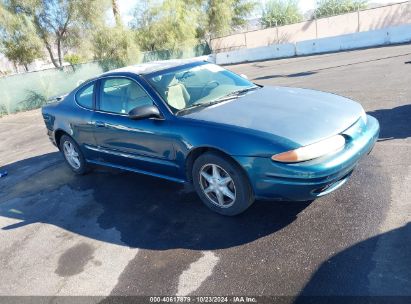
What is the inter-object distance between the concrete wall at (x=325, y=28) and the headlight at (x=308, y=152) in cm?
2774

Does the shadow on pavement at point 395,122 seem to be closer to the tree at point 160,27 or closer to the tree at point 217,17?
the tree at point 160,27

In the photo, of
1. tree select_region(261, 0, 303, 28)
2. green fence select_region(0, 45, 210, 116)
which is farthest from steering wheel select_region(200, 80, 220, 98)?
tree select_region(261, 0, 303, 28)

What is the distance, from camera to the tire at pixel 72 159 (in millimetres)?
5430

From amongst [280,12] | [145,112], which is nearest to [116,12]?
[145,112]

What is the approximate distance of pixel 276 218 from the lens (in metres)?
3.51

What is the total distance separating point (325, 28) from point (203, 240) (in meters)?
31.3

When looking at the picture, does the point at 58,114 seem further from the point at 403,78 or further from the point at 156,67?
the point at 403,78

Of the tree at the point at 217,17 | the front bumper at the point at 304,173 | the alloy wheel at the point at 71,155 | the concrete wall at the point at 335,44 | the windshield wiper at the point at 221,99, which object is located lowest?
the concrete wall at the point at 335,44

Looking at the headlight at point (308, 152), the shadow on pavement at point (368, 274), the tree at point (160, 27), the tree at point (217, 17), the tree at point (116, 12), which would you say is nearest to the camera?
the shadow on pavement at point (368, 274)

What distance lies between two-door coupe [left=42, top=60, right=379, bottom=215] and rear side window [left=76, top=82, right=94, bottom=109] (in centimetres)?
2

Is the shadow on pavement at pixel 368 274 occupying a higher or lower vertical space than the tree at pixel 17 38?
lower

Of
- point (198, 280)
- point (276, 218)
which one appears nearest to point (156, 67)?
point (276, 218)

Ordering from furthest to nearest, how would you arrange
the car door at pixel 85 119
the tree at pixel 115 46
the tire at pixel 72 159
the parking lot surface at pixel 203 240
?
the tree at pixel 115 46 < the tire at pixel 72 159 < the car door at pixel 85 119 < the parking lot surface at pixel 203 240

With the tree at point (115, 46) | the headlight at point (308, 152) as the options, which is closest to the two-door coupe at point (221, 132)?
the headlight at point (308, 152)
